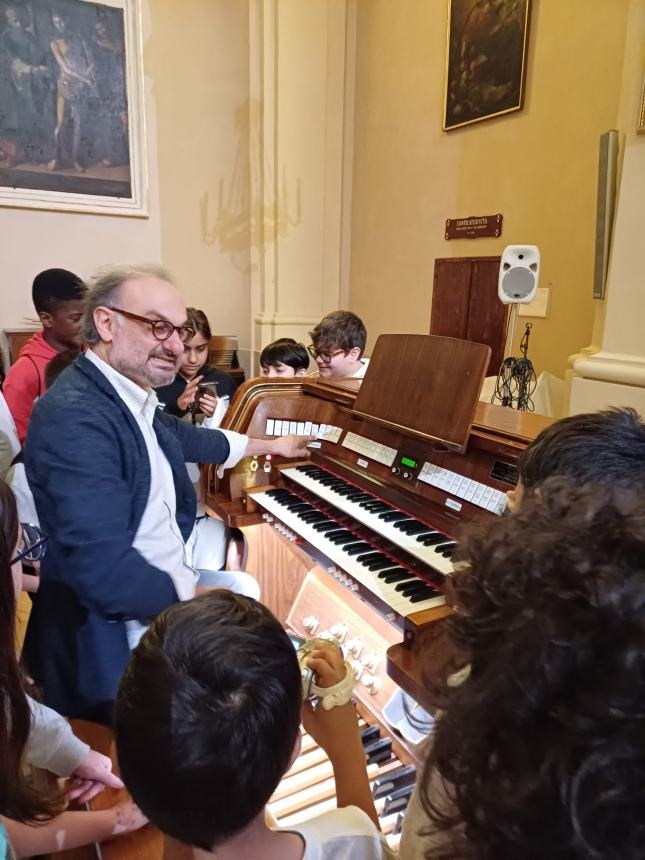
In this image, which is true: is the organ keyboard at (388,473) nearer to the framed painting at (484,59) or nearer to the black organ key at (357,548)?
the black organ key at (357,548)

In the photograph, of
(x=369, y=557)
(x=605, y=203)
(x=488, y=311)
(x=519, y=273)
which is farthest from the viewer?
(x=488, y=311)

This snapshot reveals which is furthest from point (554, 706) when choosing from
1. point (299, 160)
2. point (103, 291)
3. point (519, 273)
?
point (299, 160)

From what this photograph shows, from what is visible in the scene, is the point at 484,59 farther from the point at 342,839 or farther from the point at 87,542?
the point at 342,839

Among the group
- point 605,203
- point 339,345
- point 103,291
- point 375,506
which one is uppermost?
point 605,203

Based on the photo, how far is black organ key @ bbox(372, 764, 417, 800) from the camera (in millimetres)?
1453

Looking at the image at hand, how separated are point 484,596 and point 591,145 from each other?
14.5ft

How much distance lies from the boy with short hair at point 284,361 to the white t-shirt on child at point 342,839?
2.64 metres

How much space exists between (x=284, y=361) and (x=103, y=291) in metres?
1.61

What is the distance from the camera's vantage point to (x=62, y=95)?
5898 mm

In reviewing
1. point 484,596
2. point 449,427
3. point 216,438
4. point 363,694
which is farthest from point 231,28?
point 484,596

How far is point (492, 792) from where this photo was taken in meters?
0.44

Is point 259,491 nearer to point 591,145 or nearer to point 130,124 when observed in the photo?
point 591,145

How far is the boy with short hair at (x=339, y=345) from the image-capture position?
125 inches

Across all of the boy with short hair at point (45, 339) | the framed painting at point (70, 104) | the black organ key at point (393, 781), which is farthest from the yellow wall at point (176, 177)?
the black organ key at point (393, 781)
